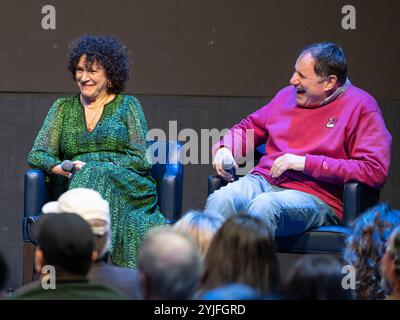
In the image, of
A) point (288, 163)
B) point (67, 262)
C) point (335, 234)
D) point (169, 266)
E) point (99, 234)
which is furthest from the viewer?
point (288, 163)

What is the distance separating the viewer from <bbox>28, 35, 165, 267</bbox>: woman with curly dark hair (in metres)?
4.64

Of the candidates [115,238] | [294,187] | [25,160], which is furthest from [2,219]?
[294,187]

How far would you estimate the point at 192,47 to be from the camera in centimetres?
572

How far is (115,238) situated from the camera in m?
4.61

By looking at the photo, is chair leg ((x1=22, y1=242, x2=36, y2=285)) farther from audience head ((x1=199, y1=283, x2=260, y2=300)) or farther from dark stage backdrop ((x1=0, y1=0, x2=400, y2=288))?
audience head ((x1=199, y1=283, x2=260, y2=300))

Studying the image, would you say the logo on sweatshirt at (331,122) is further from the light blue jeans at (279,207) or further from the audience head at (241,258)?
the audience head at (241,258)

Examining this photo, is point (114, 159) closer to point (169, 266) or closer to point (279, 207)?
point (279, 207)

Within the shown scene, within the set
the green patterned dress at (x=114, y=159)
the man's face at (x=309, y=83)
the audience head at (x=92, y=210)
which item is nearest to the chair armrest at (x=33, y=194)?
the green patterned dress at (x=114, y=159)

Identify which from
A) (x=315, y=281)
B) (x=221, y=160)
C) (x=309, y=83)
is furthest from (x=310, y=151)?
(x=315, y=281)

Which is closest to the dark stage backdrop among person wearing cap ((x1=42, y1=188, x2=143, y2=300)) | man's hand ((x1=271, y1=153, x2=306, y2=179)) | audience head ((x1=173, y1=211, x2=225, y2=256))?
man's hand ((x1=271, y1=153, x2=306, y2=179))

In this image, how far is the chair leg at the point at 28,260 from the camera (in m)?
4.63

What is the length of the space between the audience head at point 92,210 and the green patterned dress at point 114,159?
1.08 metres

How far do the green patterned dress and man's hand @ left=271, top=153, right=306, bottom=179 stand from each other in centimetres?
60

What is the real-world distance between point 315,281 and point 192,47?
3317 mm
